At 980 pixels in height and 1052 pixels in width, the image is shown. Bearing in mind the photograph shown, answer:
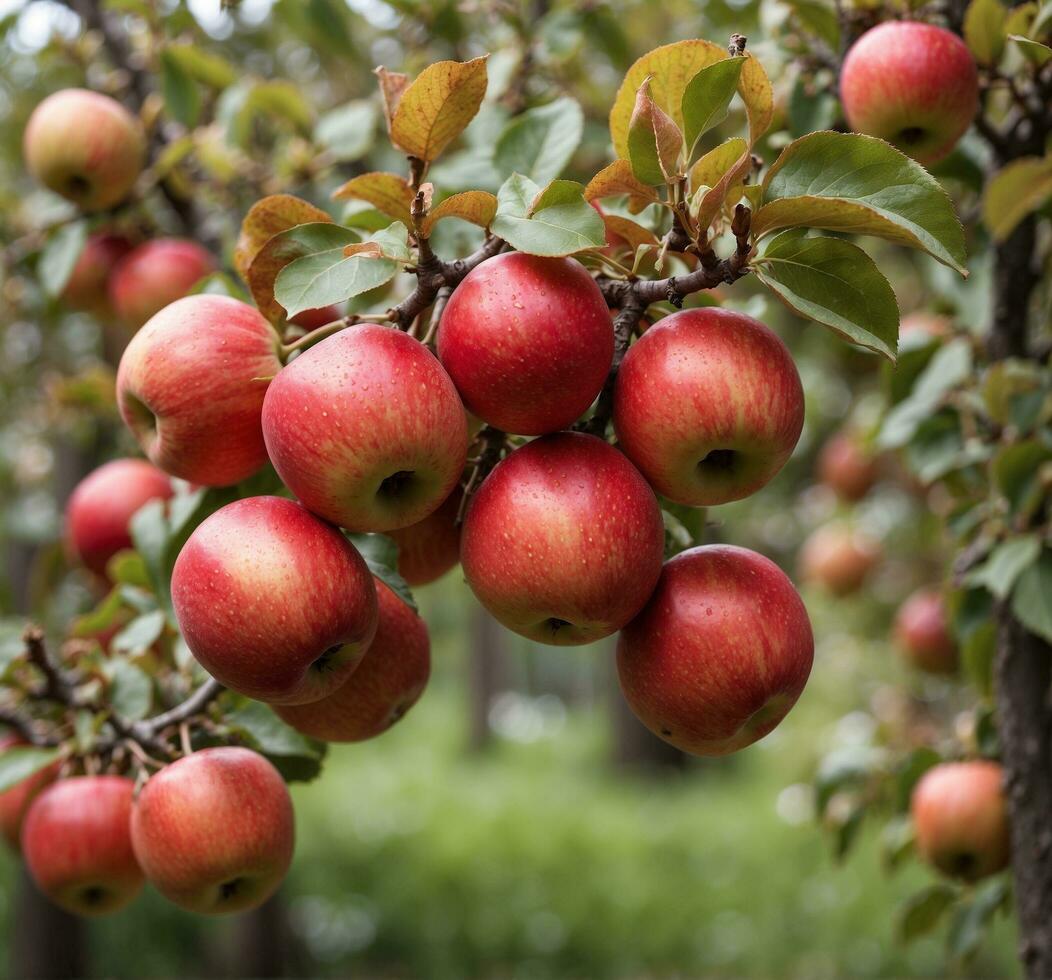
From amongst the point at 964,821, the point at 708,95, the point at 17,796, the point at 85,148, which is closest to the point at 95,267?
the point at 85,148

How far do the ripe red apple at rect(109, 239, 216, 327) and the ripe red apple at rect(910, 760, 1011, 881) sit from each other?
60.2 inches

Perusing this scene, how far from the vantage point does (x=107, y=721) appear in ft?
4.51

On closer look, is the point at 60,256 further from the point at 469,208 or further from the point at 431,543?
the point at 469,208

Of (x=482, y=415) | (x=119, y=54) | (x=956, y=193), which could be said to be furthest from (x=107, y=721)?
(x=956, y=193)

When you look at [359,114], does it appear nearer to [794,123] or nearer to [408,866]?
[794,123]

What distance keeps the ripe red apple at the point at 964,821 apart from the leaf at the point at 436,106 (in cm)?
131

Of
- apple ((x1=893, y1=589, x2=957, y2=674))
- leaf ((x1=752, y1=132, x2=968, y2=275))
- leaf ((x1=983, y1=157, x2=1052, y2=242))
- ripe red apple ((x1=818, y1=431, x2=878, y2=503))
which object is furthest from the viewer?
ripe red apple ((x1=818, y1=431, x2=878, y2=503))

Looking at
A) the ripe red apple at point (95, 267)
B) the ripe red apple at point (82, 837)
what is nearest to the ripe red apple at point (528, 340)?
the ripe red apple at point (82, 837)

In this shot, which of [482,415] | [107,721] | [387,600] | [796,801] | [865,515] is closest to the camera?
[482,415]

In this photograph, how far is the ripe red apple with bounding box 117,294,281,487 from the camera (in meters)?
1.01

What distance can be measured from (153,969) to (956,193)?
14.2ft

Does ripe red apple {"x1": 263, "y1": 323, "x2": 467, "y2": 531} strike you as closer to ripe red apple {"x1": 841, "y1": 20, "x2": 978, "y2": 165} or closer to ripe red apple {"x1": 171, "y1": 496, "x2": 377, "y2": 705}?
ripe red apple {"x1": 171, "y1": 496, "x2": 377, "y2": 705}

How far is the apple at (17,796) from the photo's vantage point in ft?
4.99

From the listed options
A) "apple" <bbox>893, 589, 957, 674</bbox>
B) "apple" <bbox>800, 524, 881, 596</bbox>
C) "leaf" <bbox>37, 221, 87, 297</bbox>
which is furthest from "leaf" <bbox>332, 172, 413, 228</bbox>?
"apple" <bbox>800, 524, 881, 596</bbox>
